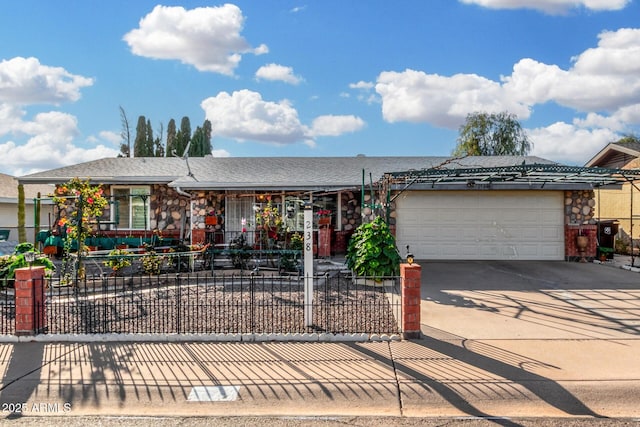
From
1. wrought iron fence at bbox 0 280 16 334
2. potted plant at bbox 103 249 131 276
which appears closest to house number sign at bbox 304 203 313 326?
wrought iron fence at bbox 0 280 16 334

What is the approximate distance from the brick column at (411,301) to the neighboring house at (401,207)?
7685mm

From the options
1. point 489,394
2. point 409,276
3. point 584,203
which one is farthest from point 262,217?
point 584,203

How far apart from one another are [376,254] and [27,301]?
6655 millimetres

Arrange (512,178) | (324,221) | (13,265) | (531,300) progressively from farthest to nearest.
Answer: (324,221), (512,178), (13,265), (531,300)

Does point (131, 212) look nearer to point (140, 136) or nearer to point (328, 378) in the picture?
point (328, 378)

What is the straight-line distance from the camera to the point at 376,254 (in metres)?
10.3

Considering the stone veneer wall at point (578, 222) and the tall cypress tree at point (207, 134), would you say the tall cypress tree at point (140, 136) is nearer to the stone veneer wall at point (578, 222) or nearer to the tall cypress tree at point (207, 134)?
the tall cypress tree at point (207, 134)

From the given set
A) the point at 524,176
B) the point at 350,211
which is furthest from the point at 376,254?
the point at 350,211

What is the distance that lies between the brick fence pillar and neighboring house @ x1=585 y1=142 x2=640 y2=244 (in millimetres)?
17012

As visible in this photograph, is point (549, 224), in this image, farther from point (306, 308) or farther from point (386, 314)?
point (306, 308)

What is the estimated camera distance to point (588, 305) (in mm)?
8781

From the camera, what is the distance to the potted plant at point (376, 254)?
10.2 meters

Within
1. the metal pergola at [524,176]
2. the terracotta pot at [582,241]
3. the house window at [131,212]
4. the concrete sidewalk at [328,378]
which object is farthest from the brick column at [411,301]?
the house window at [131,212]

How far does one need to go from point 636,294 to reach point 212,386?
9360mm
